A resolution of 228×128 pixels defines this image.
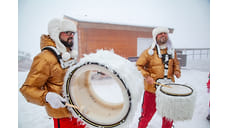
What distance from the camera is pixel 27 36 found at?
1.06 metres

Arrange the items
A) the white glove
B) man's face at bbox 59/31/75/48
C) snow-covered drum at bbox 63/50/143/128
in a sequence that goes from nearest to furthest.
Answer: snow-covered drum at bbox 63/50/143/128
the white glove
man's face at bbox 59/31/75/48

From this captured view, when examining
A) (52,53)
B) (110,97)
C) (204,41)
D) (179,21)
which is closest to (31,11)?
(52,53)

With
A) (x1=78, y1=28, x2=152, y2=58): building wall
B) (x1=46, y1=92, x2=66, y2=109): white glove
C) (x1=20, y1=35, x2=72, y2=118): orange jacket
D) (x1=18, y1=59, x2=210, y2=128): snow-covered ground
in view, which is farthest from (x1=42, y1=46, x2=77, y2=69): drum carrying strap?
(x1=18, y1=59, x2=210, y2=128): snow-covered ground

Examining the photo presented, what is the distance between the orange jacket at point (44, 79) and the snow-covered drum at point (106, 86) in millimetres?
95

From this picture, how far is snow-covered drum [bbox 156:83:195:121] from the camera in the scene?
84 cm

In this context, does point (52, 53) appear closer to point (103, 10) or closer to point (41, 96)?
point (41, 96)

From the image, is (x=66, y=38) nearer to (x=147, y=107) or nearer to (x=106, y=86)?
(x=106, y=86)

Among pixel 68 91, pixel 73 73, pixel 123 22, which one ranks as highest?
pixel 123 22

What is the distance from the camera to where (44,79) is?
728 millimetres

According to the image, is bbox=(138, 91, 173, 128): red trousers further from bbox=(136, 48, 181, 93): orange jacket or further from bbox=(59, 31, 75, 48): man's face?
bbox=(59, 31, 75, 48): man's face

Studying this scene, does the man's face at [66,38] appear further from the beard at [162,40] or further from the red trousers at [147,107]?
the red trousers at [147,107]

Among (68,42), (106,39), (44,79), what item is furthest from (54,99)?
(106,39)

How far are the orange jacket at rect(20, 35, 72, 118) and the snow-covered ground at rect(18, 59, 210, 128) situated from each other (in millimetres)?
284

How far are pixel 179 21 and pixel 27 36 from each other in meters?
1.24
